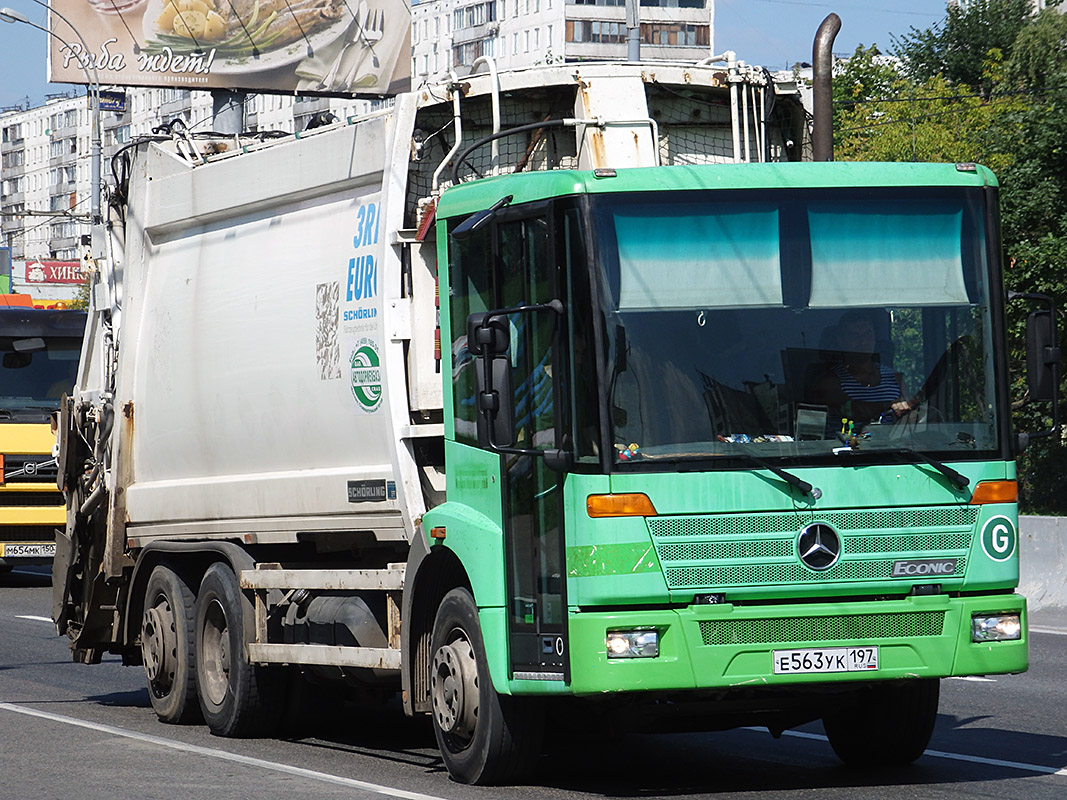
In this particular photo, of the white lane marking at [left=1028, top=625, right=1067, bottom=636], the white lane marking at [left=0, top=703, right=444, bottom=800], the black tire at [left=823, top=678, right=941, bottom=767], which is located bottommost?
the white lane marking at [left=1028, top=625, right=1067, bottom=636]

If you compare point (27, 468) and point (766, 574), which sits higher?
point (27, 468)

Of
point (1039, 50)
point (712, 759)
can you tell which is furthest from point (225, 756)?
point (1039, 50)

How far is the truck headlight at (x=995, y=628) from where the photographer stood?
807 centimetres

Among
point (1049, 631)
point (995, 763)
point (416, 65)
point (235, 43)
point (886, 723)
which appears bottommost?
point (1049, 631)

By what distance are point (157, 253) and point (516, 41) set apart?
96086 mm

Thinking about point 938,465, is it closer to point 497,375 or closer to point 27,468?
point 497,375

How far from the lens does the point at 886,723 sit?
909 cm

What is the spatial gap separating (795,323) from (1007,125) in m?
20.8

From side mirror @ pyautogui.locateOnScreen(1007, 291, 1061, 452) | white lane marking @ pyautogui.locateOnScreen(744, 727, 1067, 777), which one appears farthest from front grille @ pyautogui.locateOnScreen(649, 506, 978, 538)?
white lane marking @ pyautogui.locateOnScreen(744, 727, 1067, 777)

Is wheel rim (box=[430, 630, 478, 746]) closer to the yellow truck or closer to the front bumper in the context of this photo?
the front bumper

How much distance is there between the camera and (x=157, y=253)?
12383 mm

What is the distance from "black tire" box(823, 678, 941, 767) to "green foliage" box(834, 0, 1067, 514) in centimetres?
142

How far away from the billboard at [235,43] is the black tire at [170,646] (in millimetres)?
39593

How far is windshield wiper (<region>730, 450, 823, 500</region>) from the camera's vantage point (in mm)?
7867
